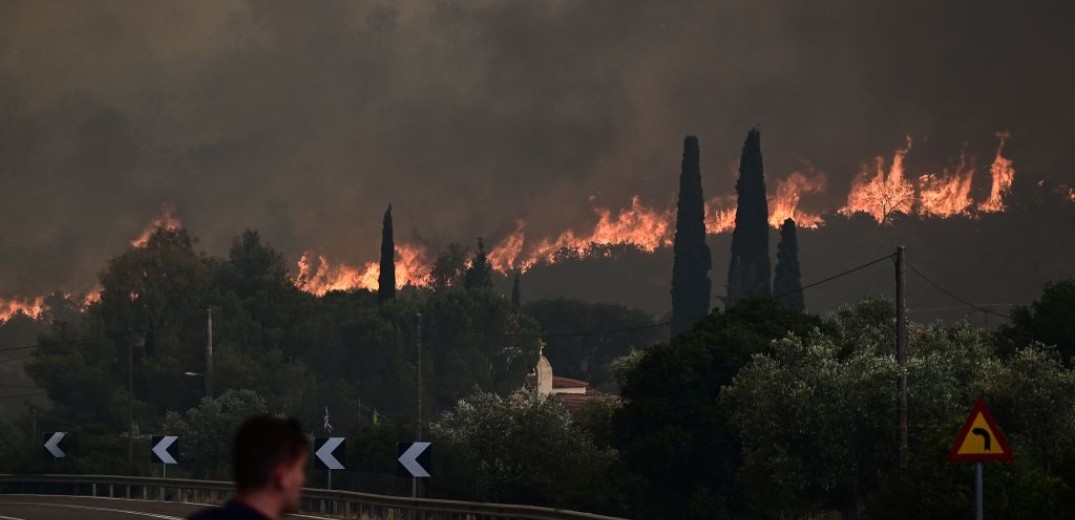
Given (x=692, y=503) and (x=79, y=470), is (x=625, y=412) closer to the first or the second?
(x=692, y=503)

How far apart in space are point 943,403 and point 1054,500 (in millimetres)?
19302

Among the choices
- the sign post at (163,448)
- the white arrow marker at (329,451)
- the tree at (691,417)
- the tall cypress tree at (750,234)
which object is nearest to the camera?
the white arrow marker at (329,451)

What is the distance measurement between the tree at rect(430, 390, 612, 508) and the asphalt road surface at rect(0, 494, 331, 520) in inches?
725

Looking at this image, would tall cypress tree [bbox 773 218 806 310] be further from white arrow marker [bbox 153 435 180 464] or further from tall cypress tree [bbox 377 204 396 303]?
white arrow marker [bbox 153 435 180 464]

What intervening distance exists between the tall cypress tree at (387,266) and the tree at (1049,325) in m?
89.7

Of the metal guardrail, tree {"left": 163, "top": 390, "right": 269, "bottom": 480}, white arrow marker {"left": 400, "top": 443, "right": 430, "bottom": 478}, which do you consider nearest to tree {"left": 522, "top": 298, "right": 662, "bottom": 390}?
tree {"left": 163, "top": 390, "right": 269, "bottom": 480}

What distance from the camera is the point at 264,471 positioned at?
198 inches

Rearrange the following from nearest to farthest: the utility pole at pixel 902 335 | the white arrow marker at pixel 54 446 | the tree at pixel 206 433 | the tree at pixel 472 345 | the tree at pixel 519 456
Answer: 1. the utility pole at pixel 902 335
2. the white arrow marker at pixel 54 446
3. the tree at pixel 519 456
4. the tree at pixel 206 433
5. the tree at pixel 472 345

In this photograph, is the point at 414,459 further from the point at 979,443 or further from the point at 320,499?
the point at 979,443

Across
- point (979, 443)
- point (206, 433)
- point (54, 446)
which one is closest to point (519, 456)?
point (54, 446)

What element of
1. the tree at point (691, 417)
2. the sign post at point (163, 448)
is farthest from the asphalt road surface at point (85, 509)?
the tree at point (691, 417)

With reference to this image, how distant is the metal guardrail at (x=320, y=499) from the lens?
35.1m

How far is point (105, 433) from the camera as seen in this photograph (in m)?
84.2

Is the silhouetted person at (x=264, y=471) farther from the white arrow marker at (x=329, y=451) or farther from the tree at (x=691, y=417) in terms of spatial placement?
the tree at (x=691, y=417)
